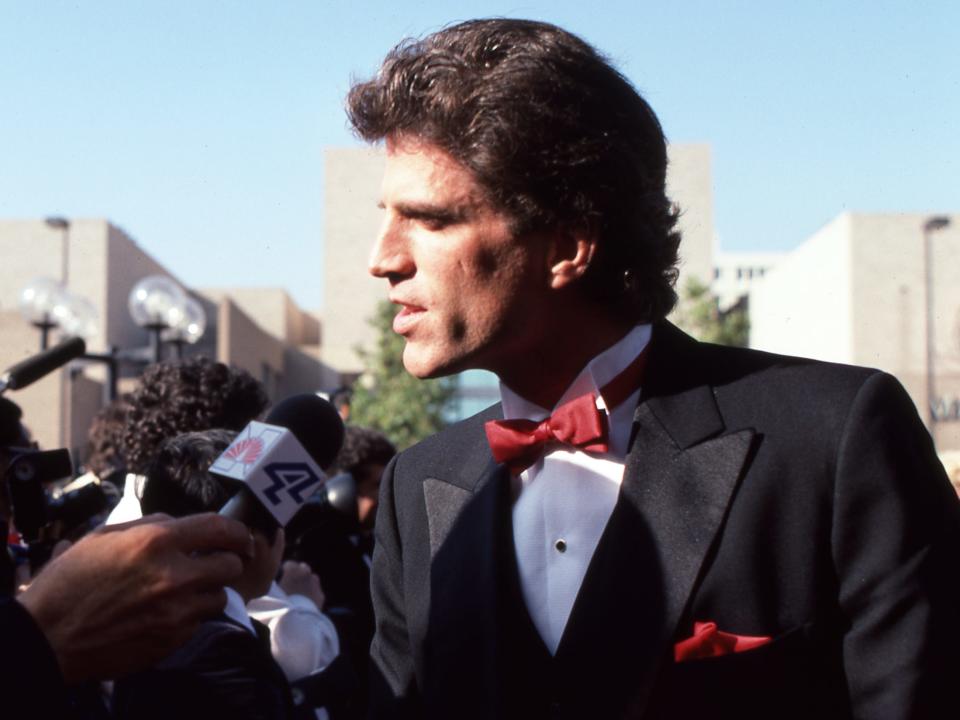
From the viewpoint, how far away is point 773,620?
1958mm

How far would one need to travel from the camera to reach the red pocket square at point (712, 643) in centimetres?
193

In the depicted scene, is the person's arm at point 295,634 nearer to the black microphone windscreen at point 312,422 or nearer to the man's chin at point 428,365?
the black microphone windscreen at point 312,422

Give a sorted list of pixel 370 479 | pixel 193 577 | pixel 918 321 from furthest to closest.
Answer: pixel 918 321
pixel 370 479
pixel 193 577

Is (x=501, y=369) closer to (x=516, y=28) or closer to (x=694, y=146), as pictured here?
(x=516, y=28)

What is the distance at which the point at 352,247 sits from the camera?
4538cm

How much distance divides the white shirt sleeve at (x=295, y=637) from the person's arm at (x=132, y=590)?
1920 mm

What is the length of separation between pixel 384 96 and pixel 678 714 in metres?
1.31

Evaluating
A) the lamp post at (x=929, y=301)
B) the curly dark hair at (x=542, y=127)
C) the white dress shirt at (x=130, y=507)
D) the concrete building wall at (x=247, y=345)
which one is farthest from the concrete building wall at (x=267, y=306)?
the curly dark hair at (x=542, y=127)

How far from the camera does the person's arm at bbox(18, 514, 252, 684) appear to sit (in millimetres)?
1579

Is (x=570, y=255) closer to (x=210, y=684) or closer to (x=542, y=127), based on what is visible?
(x=542, y=127)

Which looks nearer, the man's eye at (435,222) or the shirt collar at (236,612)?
the man's eye at (435,222)

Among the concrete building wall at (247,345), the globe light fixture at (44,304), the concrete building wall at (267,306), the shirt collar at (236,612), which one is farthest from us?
the concrete building wall at (267,306)

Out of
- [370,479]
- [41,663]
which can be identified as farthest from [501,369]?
[370,479]

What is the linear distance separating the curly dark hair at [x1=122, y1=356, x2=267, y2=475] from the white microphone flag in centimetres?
225
